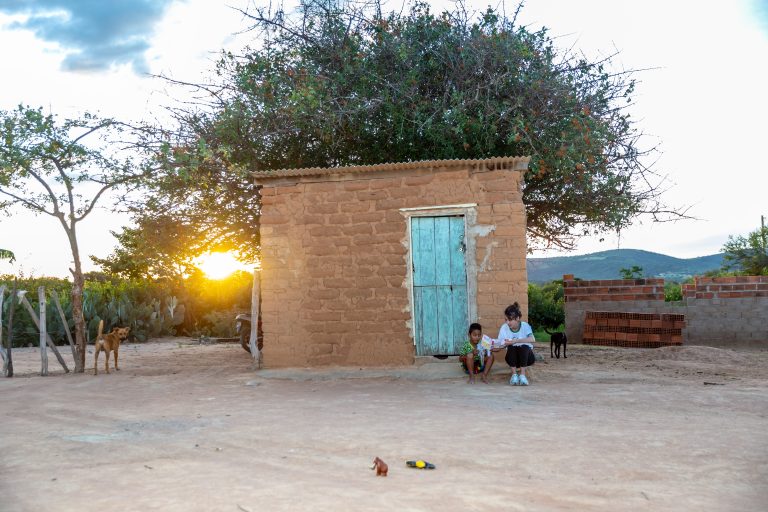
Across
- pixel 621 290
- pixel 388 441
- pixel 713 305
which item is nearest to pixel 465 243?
pixel 388 441

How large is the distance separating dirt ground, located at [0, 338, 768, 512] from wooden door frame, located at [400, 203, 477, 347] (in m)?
0.81

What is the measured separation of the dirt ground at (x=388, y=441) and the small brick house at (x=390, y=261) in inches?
17.2

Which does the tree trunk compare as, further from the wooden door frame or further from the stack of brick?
the stack of brick

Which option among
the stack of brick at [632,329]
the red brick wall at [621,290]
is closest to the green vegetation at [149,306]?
the red brick wall at [621,290]

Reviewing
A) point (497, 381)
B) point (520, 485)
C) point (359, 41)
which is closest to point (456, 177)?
point (497, 381)

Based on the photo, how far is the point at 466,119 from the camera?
12.0 m

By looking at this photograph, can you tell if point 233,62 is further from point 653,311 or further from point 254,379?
point 653,311

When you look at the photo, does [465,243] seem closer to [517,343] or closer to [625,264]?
[517,343]

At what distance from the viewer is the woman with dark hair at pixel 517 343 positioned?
8953 mm

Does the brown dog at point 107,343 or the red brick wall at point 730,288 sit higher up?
the red brick wall at point 730,288

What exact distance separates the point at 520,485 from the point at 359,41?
1055 centimetres

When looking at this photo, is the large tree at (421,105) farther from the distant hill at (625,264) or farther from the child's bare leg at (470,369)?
the distant hill at (625,264)

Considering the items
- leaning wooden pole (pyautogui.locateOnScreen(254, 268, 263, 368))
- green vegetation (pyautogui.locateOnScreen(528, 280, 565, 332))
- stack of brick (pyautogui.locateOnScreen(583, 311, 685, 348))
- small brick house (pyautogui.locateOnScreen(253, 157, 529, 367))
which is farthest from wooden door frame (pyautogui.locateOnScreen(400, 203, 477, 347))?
green vegetation (pyautogui.locateOnScreen(528, 280, 565, 332))

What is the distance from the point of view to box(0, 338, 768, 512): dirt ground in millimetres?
4098
